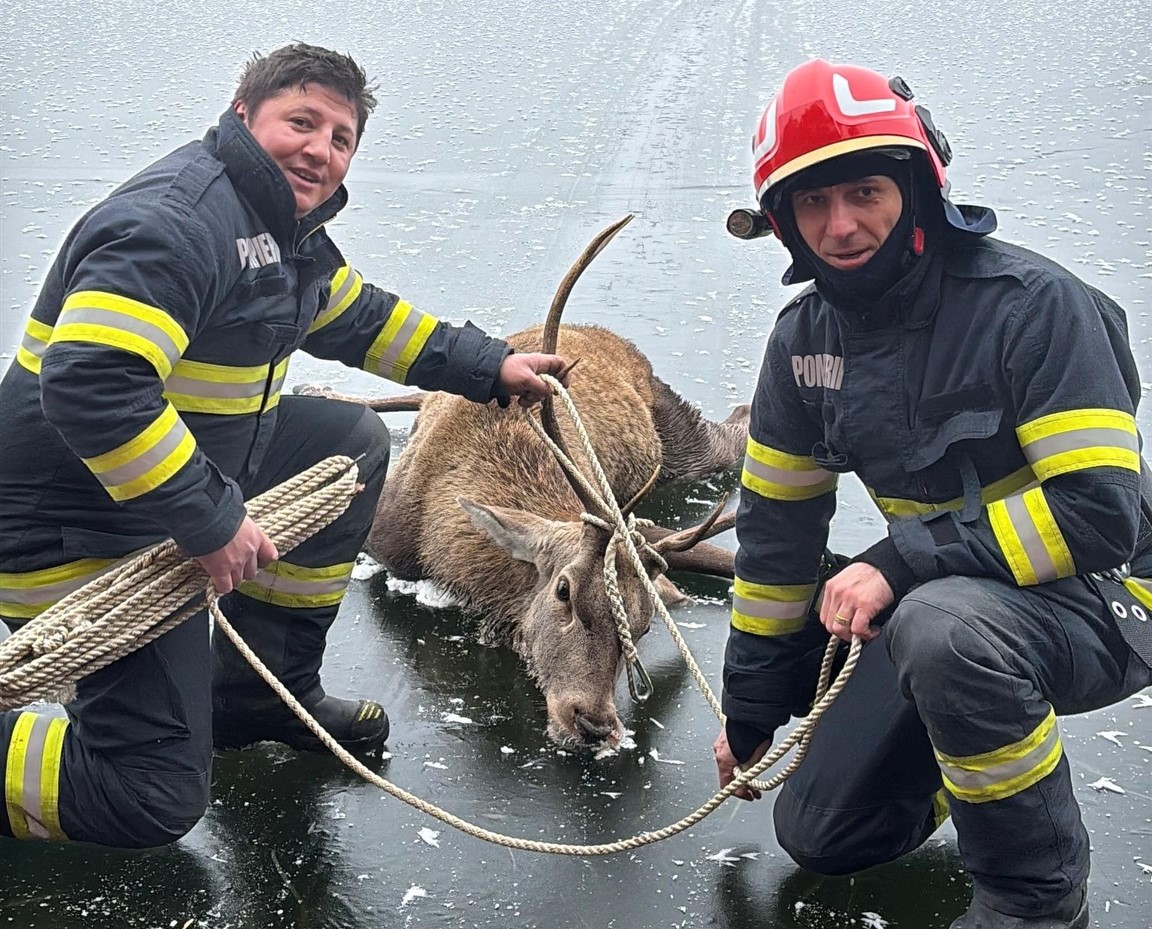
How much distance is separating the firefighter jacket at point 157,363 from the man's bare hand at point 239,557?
4 cm

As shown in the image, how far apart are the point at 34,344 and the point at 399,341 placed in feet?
3.68

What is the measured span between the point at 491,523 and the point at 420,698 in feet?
2.66

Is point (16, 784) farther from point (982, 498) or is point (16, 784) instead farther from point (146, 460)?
point (982, 498)

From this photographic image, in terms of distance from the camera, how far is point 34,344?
320 cm

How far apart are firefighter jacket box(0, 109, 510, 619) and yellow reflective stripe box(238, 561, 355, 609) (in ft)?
1.29

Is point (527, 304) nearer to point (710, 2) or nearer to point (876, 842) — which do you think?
point (876, 842)

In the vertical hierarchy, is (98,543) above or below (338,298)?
below

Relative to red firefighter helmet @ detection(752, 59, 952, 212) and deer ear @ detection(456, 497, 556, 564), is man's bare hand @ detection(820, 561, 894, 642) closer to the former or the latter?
red firefighter helmet @ detection(752, 59, 952, 212)

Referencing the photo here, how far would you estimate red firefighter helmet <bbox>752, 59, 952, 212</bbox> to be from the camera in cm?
296

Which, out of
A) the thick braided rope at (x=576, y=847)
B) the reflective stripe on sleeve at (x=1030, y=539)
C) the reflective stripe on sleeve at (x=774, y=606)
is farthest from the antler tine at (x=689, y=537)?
the reflective stripe on sleeve at (x=1030, y=539)

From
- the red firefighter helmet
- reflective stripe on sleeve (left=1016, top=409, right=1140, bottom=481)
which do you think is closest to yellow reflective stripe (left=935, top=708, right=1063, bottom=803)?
reflective stripe on sleeve (left=1016, top=409, right=1140, bottom=481)

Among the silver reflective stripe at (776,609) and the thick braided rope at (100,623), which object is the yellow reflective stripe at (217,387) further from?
the silver reflective stripe at (776,609)

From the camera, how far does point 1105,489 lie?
9.00 ft

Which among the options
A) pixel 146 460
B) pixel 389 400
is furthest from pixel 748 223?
pixel 389 400
